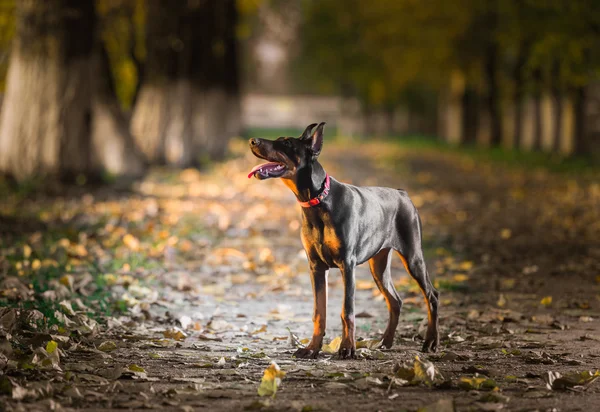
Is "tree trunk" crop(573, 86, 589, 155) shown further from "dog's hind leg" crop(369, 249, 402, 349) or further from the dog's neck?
the dog's neck

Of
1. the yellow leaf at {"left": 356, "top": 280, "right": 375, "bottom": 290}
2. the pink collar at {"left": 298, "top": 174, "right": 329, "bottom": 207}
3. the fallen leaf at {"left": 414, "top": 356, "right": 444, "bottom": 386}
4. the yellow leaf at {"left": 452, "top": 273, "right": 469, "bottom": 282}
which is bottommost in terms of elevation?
the yellow leaf at {"left": 356, "top": 280, "right": 375, "bottom": 290}

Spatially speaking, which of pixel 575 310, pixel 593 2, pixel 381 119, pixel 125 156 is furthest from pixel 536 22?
pixel 381 119

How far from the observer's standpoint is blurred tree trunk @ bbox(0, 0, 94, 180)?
16.8m

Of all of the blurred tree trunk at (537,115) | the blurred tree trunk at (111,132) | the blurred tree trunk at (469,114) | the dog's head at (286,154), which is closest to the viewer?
the dog's head at (286,154)

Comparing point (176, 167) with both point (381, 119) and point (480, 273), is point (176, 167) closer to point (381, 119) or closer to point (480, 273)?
point (480, 273)

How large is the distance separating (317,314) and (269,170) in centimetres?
97

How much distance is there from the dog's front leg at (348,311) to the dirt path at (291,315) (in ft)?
0.38

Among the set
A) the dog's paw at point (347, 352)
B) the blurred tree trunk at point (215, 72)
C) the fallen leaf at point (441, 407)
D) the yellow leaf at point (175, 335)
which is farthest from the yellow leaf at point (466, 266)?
the blurred tree trunk at point (215, 72)

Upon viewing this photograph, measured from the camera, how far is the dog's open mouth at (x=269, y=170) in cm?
581

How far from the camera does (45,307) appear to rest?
7191 millimetres

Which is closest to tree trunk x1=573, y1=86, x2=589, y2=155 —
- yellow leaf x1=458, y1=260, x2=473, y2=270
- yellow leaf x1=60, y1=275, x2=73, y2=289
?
yellow leaf x1=458, y1=260, x2=473, y2=270

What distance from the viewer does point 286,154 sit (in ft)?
19.4

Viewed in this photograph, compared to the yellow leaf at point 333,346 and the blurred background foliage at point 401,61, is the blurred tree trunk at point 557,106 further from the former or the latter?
the yellow leaf at point 333,346

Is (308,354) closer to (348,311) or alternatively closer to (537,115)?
(348,311)
